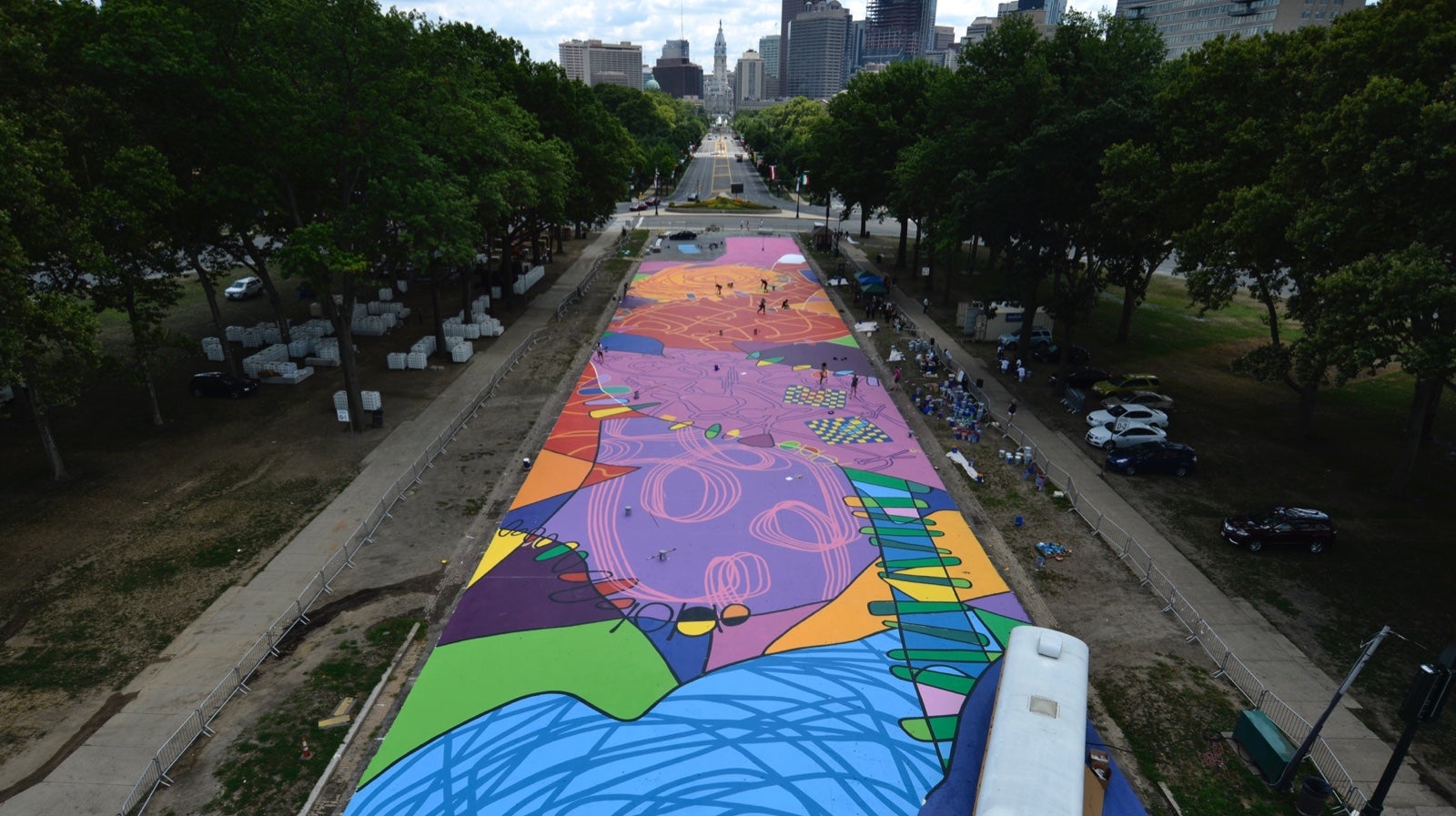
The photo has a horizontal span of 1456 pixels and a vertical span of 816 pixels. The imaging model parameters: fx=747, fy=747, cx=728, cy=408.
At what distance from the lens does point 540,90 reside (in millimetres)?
56000

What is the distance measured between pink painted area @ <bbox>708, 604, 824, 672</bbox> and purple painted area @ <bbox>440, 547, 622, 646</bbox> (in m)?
3.25

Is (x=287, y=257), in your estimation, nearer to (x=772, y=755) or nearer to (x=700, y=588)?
(x=700, y=588)

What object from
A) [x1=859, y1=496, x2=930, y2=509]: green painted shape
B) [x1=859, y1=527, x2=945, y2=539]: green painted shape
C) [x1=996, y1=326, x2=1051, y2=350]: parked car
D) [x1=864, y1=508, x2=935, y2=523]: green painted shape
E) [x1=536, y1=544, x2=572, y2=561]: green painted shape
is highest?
[x1=996, y1=326, x2=1051, y2=350]: parked car

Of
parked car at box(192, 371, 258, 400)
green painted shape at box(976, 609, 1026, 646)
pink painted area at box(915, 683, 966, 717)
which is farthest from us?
parked car at box(192, 371, 258, 400)

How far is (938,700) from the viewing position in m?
18.5

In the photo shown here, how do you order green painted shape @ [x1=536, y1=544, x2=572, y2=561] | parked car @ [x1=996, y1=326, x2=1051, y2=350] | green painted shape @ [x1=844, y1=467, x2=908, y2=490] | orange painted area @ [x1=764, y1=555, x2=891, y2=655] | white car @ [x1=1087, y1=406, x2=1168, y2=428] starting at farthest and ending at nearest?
parked car @ [x1=996, y1=326, x2=1051, y2=350]
white car @ [x1=1087, y1=406, x2=1168, y2=428]
green painted shape @ [x1=844, y1=467, x2=908, y2=490]
green painted shape @ [x1=536, y1=544, x2=572, y2=561]
orange painted area @ [x1=764, y1=555, x2=891, y2=655]

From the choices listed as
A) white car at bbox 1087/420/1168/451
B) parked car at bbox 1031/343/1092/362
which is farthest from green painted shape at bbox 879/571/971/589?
parked car at bbox 1031/343/1092/362

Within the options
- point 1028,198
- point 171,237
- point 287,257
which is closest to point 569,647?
point 287,257

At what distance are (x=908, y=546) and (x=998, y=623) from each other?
14.7 ft

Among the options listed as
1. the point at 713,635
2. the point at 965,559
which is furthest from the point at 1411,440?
the point at 713,635

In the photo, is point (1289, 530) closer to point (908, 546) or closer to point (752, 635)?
point (908, 546)

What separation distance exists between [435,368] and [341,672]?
83.4 ft

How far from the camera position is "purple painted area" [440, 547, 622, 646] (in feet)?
69.5

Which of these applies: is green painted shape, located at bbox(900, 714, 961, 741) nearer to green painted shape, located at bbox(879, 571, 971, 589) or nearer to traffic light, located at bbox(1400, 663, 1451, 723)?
green painted shape, located at bbox(879, 571, 971, 589)
